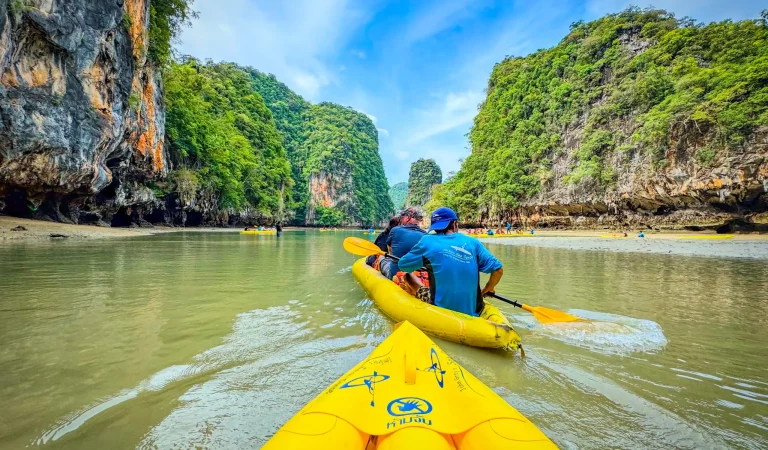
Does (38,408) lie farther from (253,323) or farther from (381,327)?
(381,327)

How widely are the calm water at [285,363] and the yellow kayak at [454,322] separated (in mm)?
119

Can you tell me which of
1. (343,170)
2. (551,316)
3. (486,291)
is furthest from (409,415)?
(343,170)

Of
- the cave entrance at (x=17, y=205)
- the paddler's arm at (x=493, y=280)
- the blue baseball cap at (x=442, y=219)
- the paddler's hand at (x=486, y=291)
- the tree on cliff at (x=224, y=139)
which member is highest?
the tree on cliff at (x=224, y=139)

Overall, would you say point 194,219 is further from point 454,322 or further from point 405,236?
point 454,322

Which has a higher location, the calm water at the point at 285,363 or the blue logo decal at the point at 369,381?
the blue logo decal at the point at 369,381

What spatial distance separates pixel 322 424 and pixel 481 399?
664mm

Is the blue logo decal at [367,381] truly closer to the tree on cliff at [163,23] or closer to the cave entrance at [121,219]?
the tree on cliff at [163,23]

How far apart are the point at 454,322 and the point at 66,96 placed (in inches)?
589

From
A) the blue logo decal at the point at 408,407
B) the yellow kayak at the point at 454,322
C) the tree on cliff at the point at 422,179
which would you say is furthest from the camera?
the tree on cliff at the point at 422,179

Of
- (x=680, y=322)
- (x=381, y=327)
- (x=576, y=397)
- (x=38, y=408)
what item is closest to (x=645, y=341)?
(x=680, y=322)

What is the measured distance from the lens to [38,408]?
160 centimetres

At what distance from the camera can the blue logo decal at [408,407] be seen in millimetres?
1175

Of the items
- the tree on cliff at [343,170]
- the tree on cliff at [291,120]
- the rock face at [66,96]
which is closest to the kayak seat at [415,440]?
the rock face at [66,96]

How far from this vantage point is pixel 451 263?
106 inches
